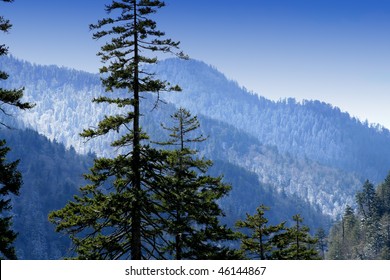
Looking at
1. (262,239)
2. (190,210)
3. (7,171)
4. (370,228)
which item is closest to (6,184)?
(7,171)

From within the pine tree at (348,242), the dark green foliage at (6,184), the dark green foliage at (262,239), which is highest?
the dark green foliage at (6,184)

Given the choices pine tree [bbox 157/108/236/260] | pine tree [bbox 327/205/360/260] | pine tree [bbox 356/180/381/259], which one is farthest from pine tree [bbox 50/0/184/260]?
pine tree [bbox 327/205/360/260]

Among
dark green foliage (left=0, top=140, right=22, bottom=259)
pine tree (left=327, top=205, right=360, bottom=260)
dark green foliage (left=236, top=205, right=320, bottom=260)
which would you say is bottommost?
pine tree (left=327, top=205, right=360, bottom=260)

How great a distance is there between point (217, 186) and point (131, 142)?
8597mm

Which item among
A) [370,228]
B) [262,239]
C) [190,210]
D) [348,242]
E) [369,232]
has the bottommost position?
[348,242]

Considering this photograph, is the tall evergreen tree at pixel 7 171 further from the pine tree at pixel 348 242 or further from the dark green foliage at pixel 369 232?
the pine tree at pixel 348 242

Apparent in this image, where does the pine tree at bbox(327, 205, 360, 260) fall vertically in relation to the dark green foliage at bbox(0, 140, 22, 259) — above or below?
below

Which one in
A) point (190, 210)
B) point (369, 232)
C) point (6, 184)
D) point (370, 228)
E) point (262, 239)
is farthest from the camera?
point (370, 228)

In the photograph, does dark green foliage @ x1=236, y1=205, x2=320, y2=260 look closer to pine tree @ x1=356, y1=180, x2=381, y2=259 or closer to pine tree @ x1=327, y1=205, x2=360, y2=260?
pine tree @ x1=356, y1=180, x2=381, y2=259

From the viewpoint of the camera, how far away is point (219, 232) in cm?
2312

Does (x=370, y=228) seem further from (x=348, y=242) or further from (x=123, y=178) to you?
(x=123, y=178)

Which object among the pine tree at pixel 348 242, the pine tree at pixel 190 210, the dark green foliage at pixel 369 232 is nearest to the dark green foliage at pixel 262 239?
the pine tree at pixel 190 210

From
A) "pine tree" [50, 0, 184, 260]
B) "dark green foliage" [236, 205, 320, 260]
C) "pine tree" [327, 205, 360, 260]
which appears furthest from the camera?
"pine tree" [327, 205, 360, 260]

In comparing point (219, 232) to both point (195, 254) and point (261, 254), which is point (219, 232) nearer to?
point (195, 254)
